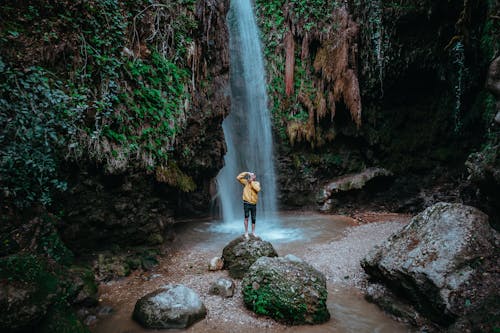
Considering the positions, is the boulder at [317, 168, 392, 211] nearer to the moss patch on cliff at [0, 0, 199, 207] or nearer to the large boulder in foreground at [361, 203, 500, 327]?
the large boulder in foreground at [361, 203, 500, 327]

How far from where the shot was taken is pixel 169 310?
3656 millimetres

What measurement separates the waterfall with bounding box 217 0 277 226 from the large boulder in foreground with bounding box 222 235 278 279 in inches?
200

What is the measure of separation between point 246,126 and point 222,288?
8.57 m

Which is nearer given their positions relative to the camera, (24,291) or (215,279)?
(24,291)

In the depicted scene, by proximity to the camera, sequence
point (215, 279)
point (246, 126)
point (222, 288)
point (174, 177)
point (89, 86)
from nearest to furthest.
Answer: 1. point (222, 288)
2. point (89, 86)
3. point (215, 279)
4. point (174, 177)
5. point (246, 126)

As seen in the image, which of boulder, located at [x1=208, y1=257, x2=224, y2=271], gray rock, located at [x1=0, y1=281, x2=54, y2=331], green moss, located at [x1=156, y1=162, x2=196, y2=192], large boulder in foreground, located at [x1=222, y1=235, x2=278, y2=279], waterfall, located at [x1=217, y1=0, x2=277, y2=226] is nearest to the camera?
gray rock, located at [x1=0, y1=281, x2=54, y2=331]

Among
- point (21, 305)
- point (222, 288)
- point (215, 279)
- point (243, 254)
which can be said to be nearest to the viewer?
point (21, 305)

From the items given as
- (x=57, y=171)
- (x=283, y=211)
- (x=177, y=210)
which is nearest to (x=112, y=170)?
(x=57, y=171)

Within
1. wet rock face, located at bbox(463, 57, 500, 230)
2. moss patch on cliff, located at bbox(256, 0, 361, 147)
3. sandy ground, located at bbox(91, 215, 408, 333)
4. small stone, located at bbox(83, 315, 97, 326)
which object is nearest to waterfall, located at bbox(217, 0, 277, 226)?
moss patch on cliff, located at bbox(256, 0, 361, 147)

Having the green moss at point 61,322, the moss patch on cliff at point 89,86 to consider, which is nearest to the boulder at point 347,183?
the moss patch on cliff at point 89,86

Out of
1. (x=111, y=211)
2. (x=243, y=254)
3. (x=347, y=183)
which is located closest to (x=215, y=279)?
(x=243, y=254)

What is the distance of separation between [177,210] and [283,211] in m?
4.84

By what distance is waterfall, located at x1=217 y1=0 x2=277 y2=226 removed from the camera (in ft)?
36.7

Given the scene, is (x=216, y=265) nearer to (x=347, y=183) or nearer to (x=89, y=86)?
(x=89, y=86)
